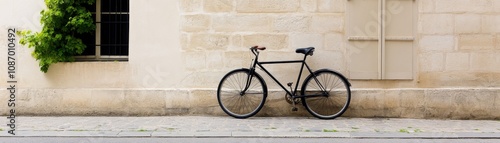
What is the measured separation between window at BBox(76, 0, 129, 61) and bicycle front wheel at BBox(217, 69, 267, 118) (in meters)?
1.86

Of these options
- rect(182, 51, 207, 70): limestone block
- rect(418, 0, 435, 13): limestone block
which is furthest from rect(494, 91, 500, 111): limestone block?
rect(182, 51, 207, 70): limestone block

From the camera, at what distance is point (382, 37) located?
8.72m

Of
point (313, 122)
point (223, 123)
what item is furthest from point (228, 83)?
point (313, 122)

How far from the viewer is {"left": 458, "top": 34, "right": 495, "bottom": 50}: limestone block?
28.5 feet

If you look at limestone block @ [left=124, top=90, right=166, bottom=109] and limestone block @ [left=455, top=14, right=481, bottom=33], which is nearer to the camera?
limestone block @ [left=455, top=14, right=481, bottom=33]

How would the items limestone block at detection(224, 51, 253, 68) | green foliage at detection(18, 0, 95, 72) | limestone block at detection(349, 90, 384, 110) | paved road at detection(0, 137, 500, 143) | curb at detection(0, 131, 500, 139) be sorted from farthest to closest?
limestone block at detection(224, 51, 253, 68), limestone block at detection(349, 90, 384, 110), green foliage at detection(18, 0, 95, 72), curb at detection(0, 131, 500, 139), paved road at detection(0, 137, 500, 143)

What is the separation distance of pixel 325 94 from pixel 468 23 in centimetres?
262

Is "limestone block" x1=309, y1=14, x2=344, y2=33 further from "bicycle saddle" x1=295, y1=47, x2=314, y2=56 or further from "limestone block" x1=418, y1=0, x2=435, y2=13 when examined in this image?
"limestone block" x1=418, y1=0, x2=435, y2=13

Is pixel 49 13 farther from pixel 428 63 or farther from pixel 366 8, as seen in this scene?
pixel 428 63

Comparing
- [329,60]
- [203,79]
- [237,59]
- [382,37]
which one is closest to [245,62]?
[237,59]

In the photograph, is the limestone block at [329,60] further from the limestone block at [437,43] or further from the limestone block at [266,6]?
the limestone block at [437,43]

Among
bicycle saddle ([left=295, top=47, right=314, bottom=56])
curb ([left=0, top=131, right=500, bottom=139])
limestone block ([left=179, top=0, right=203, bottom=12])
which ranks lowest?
curb ([left=0, top=131, right=500, bottom=139])

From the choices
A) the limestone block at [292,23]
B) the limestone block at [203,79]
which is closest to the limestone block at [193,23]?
Answer: the limestone block at [203,79]

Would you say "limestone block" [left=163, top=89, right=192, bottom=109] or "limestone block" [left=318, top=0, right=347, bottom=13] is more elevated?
"limestone block" [left=318, top=0, right=347, bottom=13]
